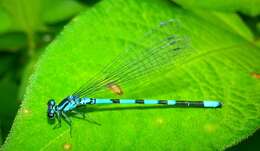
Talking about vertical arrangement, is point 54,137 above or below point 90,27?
below

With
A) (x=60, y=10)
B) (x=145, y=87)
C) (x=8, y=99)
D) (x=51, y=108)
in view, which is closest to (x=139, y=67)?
(x=145, y=87)

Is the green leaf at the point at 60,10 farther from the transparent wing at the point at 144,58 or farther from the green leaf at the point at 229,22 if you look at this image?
the green leaf at the point at 229,22

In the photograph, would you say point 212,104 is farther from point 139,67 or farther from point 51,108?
point 51,108

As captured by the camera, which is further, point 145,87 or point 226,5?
point 226,5

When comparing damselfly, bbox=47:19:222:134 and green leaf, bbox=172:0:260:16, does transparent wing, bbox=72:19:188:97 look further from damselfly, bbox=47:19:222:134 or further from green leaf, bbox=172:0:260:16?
green leaf, bbox=172:0:260:16

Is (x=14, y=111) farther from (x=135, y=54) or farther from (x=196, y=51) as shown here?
(x=196, y=51)

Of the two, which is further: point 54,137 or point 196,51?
point 196,51

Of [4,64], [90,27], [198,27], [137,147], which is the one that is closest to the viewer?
[137,147]

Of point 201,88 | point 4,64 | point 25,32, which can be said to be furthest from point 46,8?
point 201,88
